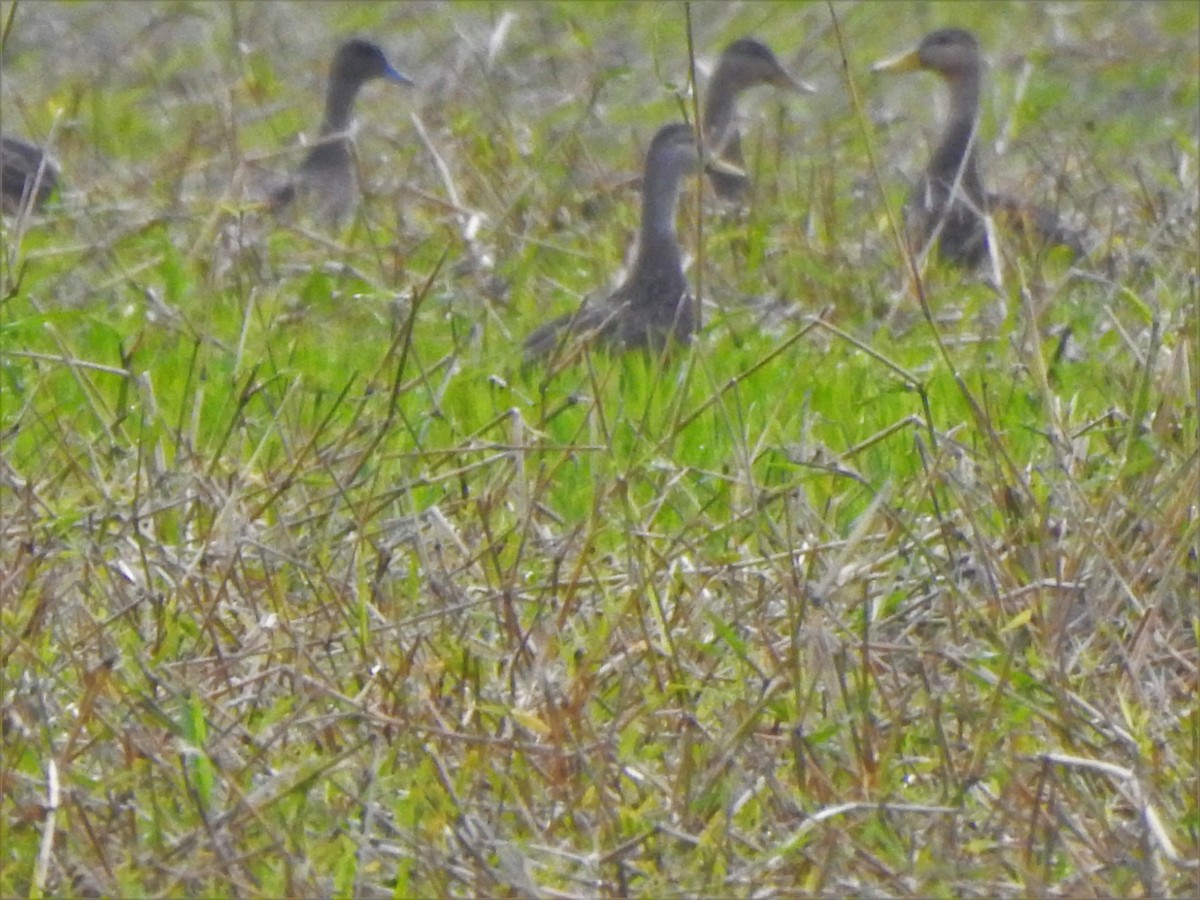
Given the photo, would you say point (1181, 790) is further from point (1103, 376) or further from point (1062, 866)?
point (1103, 376)

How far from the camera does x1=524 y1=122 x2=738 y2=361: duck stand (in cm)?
586

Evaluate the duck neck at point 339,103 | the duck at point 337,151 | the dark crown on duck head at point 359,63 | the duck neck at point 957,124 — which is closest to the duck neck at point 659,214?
the duck at point 337,151

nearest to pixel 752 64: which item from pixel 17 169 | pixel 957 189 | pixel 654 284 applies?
pixel 17 169

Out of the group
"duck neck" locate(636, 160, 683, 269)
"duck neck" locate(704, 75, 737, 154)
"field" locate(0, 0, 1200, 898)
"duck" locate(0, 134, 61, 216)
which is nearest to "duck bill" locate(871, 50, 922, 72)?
"duck neck" locate(704, 75, 737, 154)

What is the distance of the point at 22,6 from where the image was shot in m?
11.7

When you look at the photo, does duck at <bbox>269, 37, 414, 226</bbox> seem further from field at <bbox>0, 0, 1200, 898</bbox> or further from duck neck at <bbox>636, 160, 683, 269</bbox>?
field at <bbox>0, 0, 1200, 898</bbox>

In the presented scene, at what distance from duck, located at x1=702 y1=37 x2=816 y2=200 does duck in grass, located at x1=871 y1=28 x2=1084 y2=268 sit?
42 centimetres

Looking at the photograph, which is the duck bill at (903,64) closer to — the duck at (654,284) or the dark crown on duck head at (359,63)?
the dark crown on duck head at (359,63)

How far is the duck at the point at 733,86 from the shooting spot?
26.5ft

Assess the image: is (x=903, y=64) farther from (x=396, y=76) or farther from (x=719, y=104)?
(x=396, y=76)

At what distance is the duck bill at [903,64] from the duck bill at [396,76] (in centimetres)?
167

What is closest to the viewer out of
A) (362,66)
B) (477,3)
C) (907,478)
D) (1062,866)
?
(1062,866)

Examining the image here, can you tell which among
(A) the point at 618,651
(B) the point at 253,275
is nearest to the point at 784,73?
(B) the point at 253,275

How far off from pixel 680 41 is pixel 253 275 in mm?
4447
